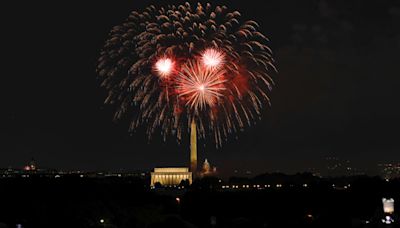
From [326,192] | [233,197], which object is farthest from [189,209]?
[326,192]

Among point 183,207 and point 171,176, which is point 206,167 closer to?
point 171,176

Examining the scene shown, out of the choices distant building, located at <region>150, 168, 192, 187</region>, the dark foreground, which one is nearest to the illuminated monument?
distant building, located at <region>150, 168, 192, 187</region>

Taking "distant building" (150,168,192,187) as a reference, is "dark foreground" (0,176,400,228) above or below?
below

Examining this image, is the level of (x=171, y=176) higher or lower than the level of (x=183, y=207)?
higher

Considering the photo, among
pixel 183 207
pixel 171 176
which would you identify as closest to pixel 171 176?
pixel 171 176

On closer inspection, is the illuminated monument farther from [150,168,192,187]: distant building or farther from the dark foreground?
the dark foreground

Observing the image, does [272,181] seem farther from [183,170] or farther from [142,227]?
[142,227]
